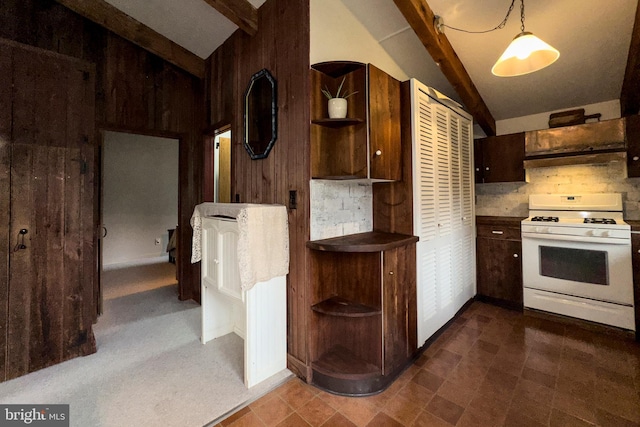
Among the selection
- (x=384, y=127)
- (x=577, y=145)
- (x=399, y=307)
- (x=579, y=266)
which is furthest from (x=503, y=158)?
(x=399, y=307)

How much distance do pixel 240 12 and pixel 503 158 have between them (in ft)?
10.6

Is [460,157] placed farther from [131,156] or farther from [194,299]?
[131,156]

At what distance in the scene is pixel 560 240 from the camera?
262 cm

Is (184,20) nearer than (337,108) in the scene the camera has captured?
No

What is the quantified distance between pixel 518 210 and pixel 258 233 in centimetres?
339

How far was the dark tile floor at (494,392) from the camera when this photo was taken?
150 cm

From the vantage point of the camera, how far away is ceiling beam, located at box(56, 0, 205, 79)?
2566 mm

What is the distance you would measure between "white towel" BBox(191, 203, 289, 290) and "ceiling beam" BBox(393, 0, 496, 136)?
1782mm

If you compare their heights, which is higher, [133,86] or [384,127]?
[133,86]

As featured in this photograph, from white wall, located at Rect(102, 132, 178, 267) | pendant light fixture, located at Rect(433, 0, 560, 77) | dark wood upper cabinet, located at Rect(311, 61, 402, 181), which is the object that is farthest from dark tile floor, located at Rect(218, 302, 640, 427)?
white wall, located at Rect(102, 132, 178, 267)

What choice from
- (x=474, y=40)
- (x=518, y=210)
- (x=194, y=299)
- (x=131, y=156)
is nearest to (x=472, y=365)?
(x=518, y=210)

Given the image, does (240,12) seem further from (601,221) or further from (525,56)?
(601,221)

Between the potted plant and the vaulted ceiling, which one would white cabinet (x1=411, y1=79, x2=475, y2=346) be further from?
the potted plant

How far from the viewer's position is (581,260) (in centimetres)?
253
